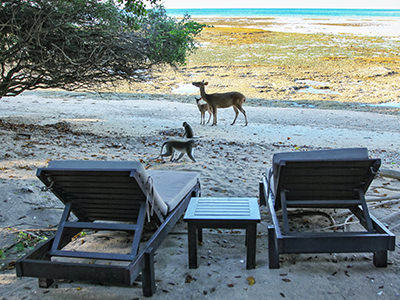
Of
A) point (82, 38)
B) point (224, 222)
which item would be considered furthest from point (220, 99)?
point (224, 222)

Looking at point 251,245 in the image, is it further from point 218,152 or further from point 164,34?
point 164,34

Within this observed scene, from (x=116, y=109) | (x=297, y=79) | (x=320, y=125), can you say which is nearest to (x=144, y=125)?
(x=116, y=109)

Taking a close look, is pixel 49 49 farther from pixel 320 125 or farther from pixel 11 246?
pixel 320 125

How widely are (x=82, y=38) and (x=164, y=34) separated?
223 cm

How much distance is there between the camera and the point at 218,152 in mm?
8562

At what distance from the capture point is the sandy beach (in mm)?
Result: 3297

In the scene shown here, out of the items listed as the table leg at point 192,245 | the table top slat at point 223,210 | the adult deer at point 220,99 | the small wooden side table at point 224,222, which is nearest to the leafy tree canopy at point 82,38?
the adult deer at point 220,99

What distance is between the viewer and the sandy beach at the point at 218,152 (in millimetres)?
3297

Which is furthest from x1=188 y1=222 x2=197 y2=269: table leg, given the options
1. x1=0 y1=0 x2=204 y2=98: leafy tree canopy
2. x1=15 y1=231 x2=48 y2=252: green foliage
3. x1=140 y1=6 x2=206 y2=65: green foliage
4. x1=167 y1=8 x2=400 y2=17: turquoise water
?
x1=167 y1=8 x2=400 y2=17: turquoise water

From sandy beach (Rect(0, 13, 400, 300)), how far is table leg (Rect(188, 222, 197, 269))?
0.26ft

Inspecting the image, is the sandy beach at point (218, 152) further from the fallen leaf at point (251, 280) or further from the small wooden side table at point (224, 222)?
the small wooden side table at point (224, 222)

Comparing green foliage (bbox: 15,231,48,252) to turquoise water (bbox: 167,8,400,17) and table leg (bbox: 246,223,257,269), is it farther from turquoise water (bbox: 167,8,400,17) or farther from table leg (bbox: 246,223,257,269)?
turquoise water (bbox: 167,8,400,17)

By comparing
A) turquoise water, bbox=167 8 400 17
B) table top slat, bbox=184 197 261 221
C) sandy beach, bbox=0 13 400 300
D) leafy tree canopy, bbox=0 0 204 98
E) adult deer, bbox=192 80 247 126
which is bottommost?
sandy beach, bbox=0 13 400 300

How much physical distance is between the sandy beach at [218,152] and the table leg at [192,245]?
3.2 inches
